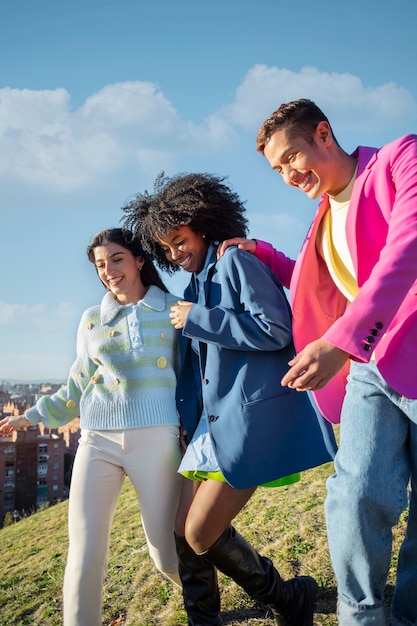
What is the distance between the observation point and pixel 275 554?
13.6 ft

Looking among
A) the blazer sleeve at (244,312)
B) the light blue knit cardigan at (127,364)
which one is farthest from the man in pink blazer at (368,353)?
the light blue knit cardigan at (127,364)

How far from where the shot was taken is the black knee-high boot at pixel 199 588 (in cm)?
298

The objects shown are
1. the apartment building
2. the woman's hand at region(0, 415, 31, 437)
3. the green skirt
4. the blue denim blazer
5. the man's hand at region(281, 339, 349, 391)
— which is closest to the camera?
the man's hand at region(281, 339, 349, 391)

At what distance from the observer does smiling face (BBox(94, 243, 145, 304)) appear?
3.49 metres

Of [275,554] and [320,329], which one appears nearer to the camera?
[320,329]

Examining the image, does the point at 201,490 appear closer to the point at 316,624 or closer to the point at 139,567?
the point at 316,624

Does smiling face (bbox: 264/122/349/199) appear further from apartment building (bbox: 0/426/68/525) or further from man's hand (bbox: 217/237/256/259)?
apartment building (bbox: 0/426/68/525)

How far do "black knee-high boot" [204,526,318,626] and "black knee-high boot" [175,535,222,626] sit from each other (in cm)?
7

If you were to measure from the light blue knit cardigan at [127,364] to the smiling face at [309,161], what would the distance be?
1.28 metres

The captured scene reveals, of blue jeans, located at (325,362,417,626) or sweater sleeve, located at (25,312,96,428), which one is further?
sweater sleeve, located at (25,312,96,428)

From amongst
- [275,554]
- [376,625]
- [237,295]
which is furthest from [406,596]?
[275,554]

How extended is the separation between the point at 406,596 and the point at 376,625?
1.08 ft

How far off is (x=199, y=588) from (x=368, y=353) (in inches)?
71.2

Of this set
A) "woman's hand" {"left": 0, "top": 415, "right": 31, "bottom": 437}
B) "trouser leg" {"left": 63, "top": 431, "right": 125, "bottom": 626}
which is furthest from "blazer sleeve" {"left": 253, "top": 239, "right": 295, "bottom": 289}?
"woman's hand" {"left": 0, "top": 415, "right": 31, "bottom": 437}
